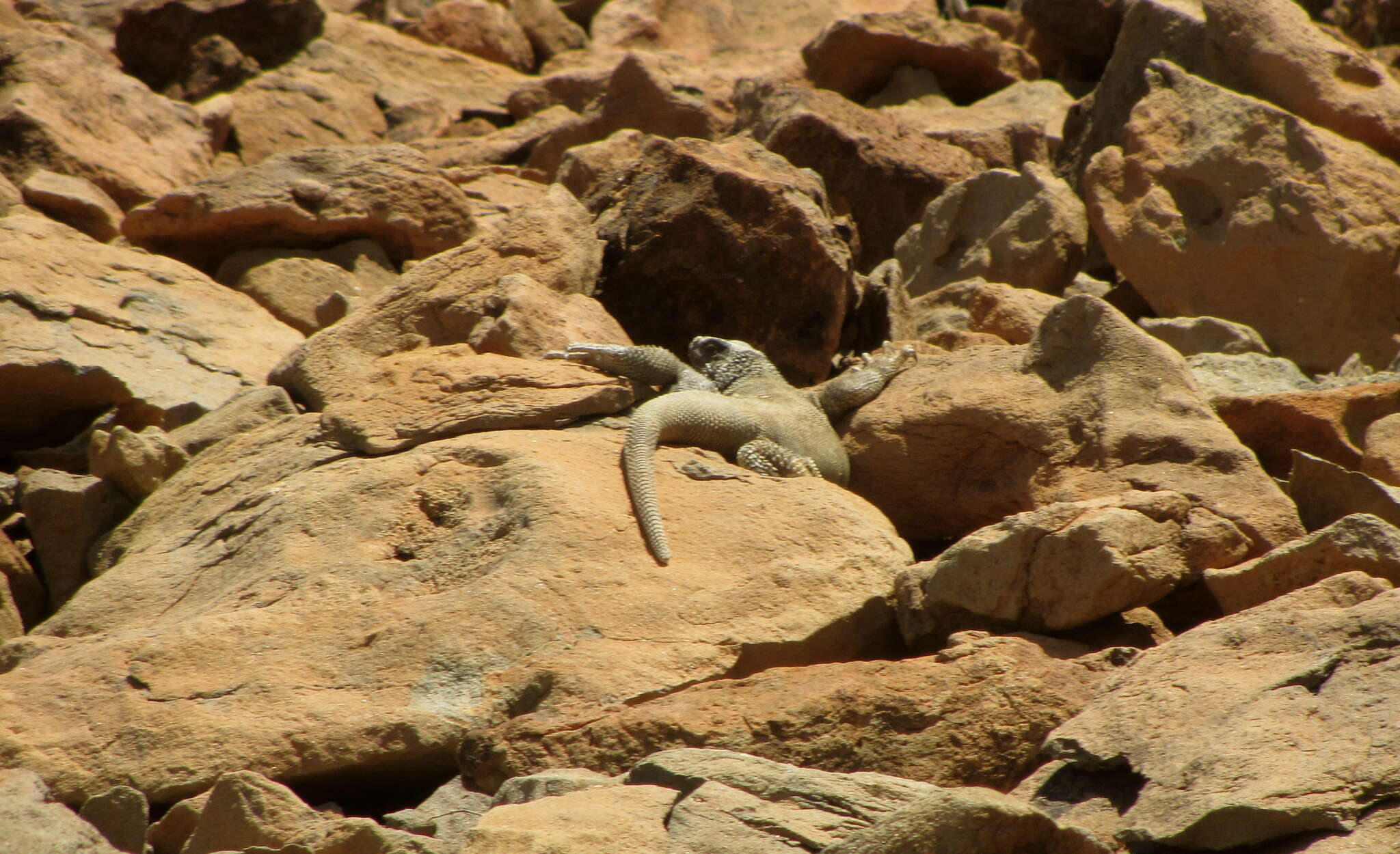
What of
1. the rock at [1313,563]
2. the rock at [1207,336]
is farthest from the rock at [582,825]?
the rock at [1207,336]

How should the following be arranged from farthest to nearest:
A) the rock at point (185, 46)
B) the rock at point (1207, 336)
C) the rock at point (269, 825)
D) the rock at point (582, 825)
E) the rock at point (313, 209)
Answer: the rock at point (185, 46) < the rock at point (313, 209) < the rock at point (1207, 336) < the rock at point (269, 825) < the rock at point (582, 825)

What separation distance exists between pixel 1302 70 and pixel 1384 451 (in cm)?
377

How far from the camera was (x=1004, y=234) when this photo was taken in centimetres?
915

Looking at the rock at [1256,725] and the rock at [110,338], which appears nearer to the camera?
the rock at [1256,725]

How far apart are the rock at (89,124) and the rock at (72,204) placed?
0.39 m

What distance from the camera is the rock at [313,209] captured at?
351 inches

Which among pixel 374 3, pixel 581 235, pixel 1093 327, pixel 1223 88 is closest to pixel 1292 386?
pixel 1093 327

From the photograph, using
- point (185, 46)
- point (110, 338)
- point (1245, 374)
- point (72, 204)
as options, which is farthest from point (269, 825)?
point (185, 46)

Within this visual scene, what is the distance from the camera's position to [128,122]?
10.8 meters

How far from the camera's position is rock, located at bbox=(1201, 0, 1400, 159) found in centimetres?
863

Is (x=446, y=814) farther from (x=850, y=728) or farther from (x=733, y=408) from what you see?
(x=733, y=408)

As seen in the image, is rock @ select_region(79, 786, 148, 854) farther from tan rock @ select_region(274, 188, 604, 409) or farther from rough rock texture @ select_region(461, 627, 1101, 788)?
tan rock @ select_region(274, 188, 604, 409)

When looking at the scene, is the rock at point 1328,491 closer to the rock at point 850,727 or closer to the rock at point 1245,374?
the rock at point 1245,374

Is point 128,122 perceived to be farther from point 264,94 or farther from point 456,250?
point 456,250
